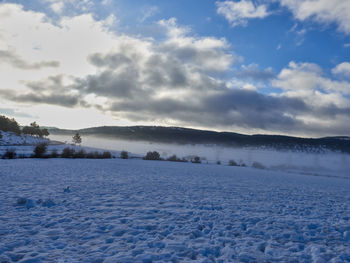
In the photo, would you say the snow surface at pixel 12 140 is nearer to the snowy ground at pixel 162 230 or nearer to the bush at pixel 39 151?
the bush at pixel 39 151

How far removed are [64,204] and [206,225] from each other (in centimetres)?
672

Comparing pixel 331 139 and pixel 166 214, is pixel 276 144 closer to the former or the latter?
pixel 331 139

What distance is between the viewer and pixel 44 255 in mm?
5547

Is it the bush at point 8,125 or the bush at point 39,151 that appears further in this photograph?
the bush at point 8,125

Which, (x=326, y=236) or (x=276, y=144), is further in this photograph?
(x=276, y=144)

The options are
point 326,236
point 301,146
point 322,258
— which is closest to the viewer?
point 322,258

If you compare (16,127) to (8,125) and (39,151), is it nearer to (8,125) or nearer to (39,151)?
A: (8,125)

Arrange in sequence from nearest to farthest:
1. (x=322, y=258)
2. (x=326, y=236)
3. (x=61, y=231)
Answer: (x=322, y=258), (x=61, y=231), (x=326, y=236)

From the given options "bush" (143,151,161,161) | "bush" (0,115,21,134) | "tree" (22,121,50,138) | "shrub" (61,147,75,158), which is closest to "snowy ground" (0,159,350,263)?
"shrub" (61,147,75,158)

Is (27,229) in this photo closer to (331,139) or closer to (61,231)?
(61,231)

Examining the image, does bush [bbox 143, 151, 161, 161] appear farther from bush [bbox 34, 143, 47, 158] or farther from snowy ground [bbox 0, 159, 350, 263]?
snowy ground [bbox 0, 159, 350, 263]

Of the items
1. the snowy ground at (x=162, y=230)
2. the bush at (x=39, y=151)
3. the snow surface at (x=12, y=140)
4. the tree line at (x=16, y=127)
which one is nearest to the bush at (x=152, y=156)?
the bush at (x=39, y=151)

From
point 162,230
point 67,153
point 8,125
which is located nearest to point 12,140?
point 8,125

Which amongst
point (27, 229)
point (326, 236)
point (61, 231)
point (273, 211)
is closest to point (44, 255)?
point (61, 231)
